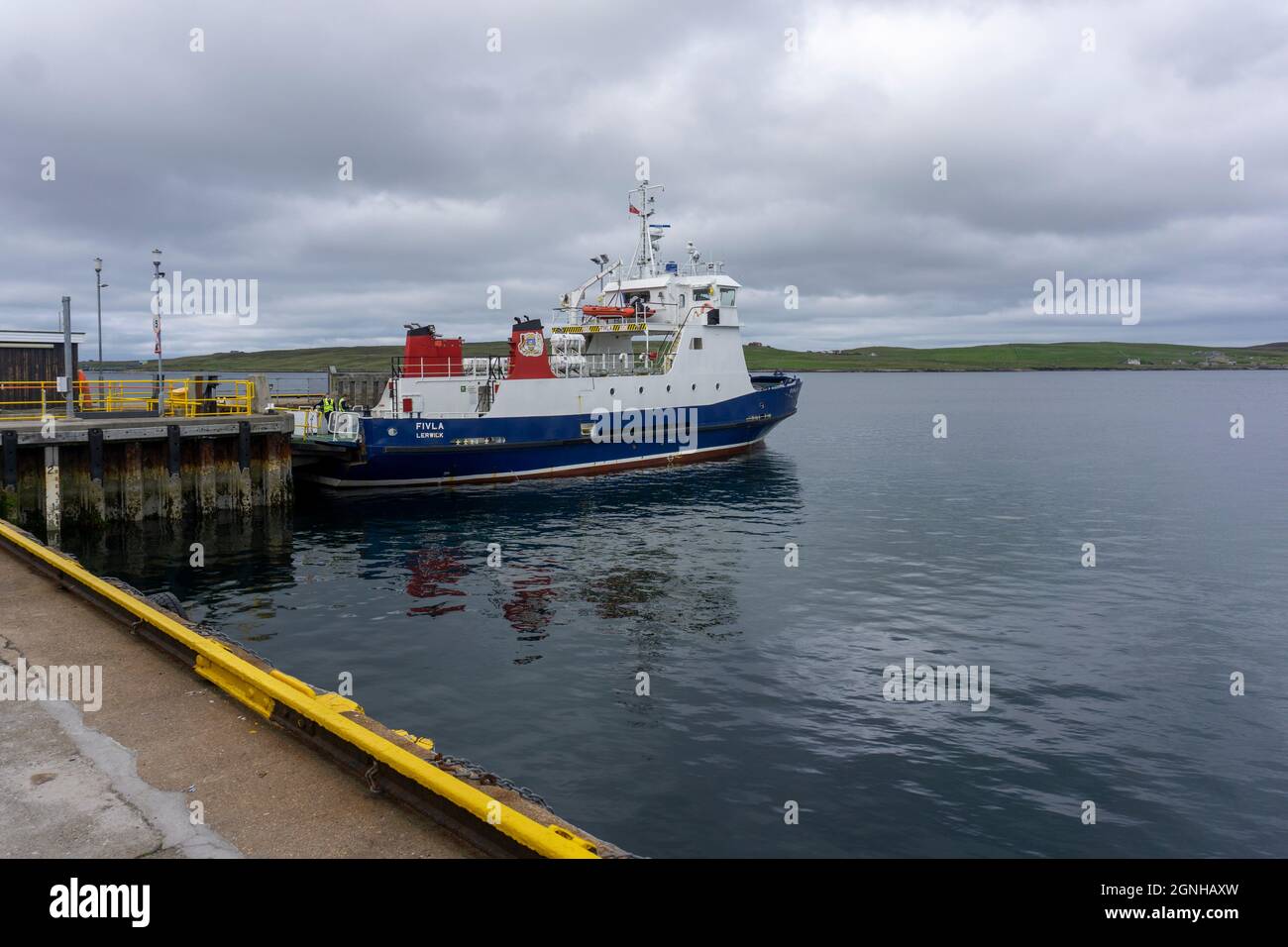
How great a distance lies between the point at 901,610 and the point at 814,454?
29.2m

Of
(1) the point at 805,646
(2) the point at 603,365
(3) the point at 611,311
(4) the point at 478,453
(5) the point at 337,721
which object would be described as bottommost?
(1) the point at 805,646

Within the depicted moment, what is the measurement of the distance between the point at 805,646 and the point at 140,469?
19039 millimetres

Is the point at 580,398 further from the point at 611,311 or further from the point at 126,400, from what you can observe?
the point at 126,400

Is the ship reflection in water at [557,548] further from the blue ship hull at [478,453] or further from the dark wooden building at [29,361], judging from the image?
the dark wooden building at [29,361]

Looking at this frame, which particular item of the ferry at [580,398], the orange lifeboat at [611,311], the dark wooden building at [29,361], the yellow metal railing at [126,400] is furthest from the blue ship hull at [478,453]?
the dark wooden building at [29,361]

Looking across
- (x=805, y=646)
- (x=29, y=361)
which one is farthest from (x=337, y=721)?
(x=29, y=361)

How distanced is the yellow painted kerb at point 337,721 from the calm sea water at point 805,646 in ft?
10.5

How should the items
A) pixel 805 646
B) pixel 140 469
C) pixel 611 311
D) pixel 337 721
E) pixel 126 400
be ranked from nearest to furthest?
1. pixel 337 721
2. pixel 805 646
3. pixel 140 469
4. pixel 126 400
5. pixel 611 311

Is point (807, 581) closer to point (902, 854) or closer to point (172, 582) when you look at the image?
point (902, 854)

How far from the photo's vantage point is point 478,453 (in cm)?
3077

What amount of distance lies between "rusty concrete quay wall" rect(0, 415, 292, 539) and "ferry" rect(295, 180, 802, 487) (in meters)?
2.75

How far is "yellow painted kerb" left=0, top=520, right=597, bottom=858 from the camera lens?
483cm

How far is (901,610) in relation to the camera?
1625cm
